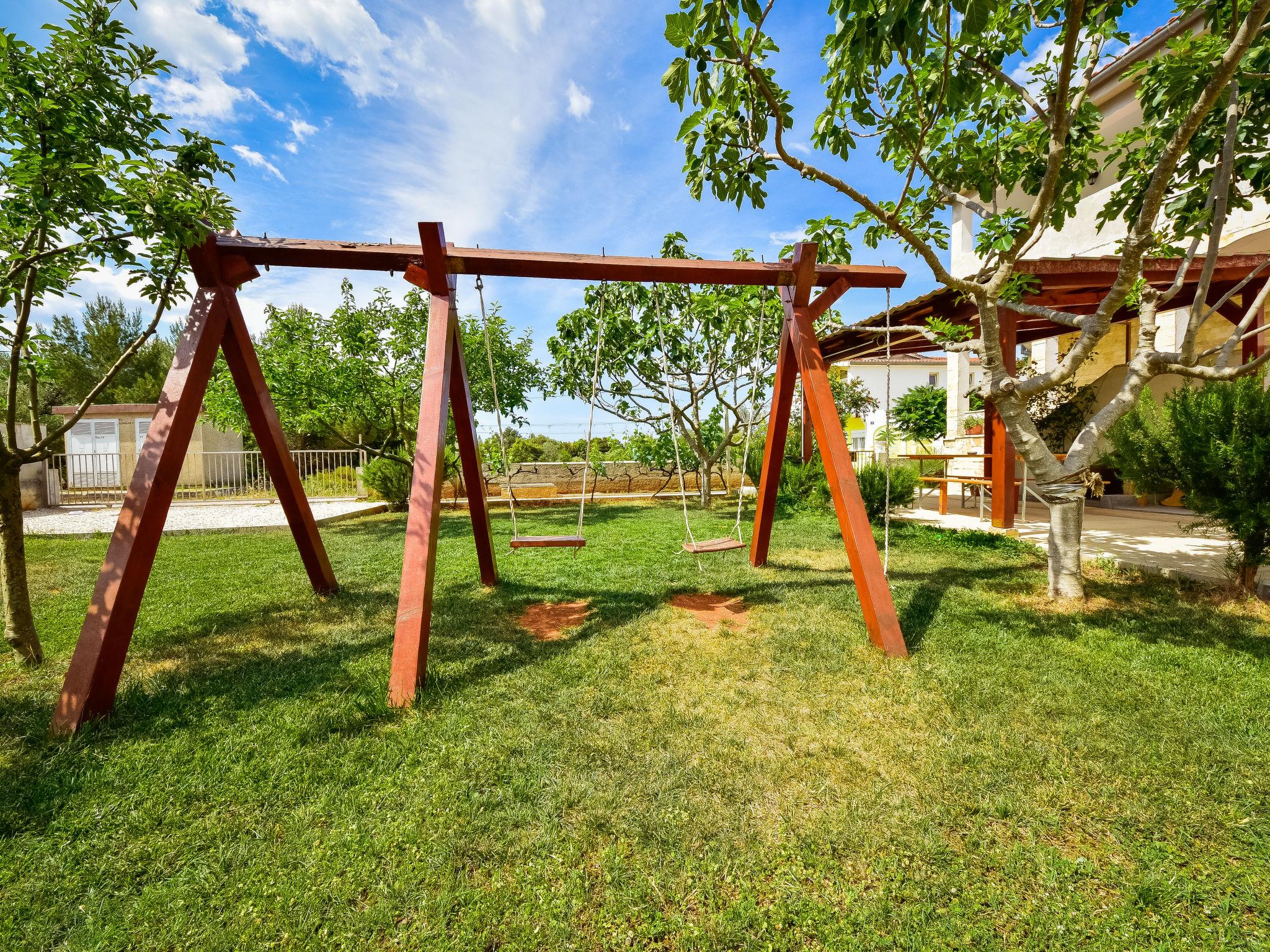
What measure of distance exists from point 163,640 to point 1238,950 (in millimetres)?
5583

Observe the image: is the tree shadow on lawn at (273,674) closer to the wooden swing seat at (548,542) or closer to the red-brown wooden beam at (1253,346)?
the wooden swing seat at (548,542)

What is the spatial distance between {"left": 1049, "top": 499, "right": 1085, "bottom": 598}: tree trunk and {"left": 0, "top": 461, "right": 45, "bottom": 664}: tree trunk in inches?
283

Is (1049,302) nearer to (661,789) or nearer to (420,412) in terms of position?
(420,412)

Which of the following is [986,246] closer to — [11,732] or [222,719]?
[222,719]

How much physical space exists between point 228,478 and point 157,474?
13622 mm

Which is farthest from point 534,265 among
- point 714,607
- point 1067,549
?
point 1067,549

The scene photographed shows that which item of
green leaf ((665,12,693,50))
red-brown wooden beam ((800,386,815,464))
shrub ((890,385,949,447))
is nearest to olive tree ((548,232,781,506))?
red-brown wooden beam ((800,386,815,464))

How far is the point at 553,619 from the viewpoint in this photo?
430 centimetres

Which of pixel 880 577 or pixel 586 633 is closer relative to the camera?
pixel 880 577

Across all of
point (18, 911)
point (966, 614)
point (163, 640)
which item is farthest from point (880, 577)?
point (163, 640)

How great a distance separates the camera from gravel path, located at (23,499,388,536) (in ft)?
28.4

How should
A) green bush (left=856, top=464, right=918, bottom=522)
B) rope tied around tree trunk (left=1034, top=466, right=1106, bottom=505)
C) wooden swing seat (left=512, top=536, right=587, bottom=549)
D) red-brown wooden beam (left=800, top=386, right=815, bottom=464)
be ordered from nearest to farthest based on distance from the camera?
wooden swing seat (left=512, top=536, right=587, bottom=549) → rope tied around tree trunk (left=1034, top=466, right=1106, bottom=505) → green bush (left=856, top=464, right=918, bottom=522) → red-brown wooden beam (left=800, top=386, right=815, bottom=464)

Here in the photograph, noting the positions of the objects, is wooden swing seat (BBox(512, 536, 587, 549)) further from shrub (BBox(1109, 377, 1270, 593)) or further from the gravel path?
the gravel path

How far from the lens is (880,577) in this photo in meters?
3.59
